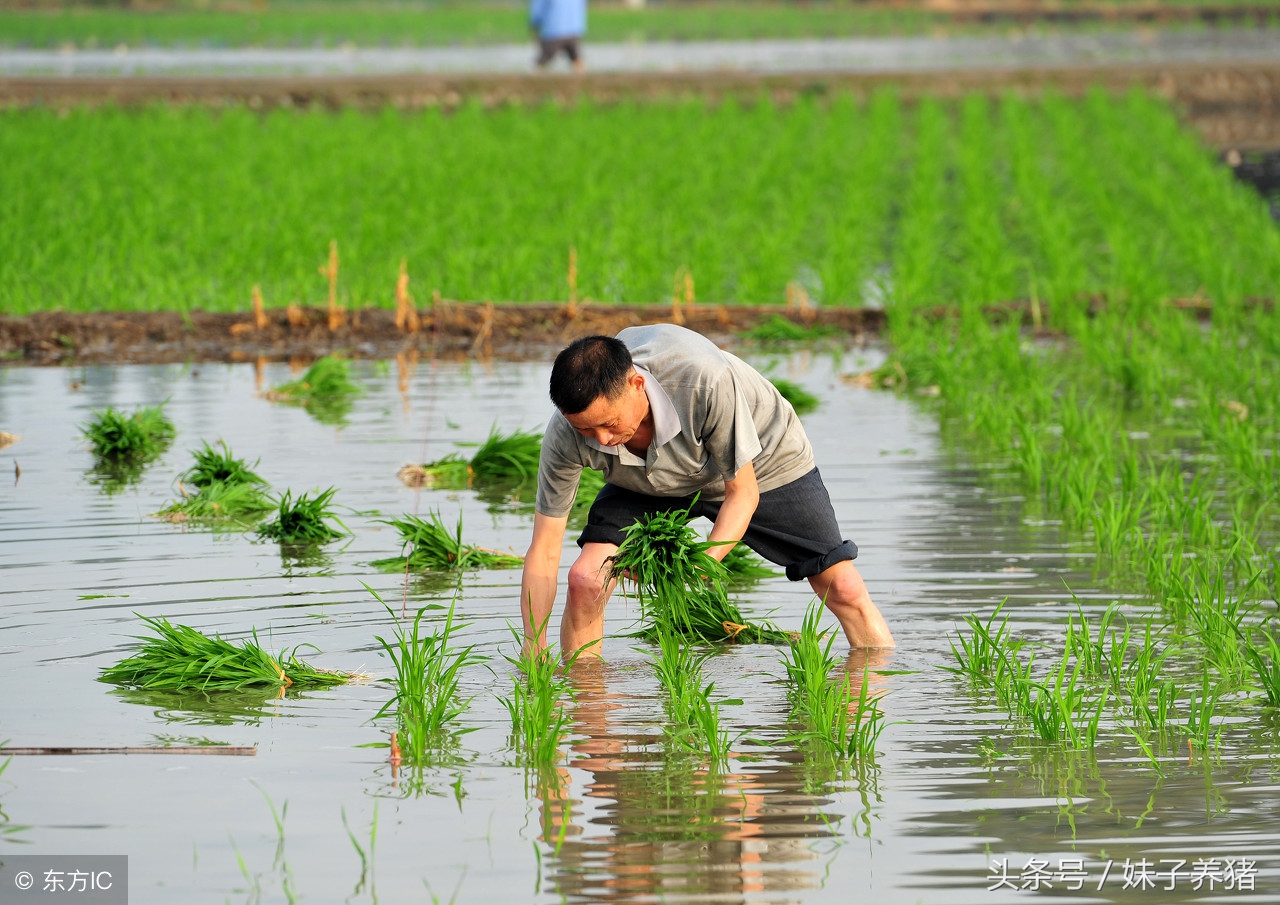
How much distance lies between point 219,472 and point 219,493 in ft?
0.80

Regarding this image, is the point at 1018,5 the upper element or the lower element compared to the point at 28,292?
upper

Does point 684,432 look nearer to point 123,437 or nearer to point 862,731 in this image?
point 862,731

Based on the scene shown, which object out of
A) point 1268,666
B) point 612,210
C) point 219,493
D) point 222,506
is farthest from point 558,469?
point 612,210

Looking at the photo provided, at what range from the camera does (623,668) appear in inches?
185

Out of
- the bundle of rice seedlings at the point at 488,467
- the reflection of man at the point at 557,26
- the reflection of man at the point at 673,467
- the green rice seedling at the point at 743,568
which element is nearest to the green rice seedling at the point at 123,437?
the bundle of rice seedlings at the point at 488,467

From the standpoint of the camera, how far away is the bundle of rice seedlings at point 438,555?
18.6ft

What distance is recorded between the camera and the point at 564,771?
12.9ft

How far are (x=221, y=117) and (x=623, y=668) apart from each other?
16.0 meters

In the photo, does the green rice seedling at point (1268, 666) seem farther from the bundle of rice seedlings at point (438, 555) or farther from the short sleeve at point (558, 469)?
the bundle of rice seedlings at point (438, 555)

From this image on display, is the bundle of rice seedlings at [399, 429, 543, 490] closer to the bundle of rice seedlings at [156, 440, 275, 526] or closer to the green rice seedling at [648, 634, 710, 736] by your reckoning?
the bundle of rice seedlings at [156, 440, 275, 526]

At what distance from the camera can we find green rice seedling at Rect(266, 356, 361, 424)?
829 cm

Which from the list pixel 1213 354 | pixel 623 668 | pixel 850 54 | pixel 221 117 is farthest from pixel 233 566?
pixel 850 54

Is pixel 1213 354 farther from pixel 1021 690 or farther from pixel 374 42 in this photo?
pixel 374 42

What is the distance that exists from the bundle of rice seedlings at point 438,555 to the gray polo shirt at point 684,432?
1.33 metres
